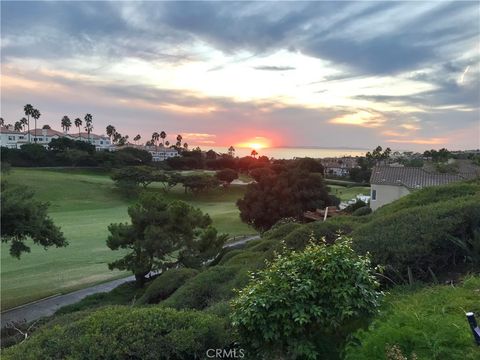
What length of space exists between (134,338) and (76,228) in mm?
39315

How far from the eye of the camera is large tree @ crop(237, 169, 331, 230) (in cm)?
3606

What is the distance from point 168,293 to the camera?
459 inches

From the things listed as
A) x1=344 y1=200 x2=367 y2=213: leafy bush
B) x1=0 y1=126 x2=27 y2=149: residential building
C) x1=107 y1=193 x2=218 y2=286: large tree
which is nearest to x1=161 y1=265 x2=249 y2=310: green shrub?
x1=107 y1=193 x2=218 y2=286: large tree

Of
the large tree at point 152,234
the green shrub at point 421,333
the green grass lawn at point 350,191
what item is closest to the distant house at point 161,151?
the green grass lawn at point 350,191

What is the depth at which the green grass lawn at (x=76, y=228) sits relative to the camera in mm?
22587

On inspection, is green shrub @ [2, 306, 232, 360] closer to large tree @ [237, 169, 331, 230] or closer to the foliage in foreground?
the foliage in foreground

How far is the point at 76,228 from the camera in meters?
41.0

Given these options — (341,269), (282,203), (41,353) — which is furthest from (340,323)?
(282,203)

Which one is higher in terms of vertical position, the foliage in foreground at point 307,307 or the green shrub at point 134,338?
the foliage in foreground at point 307,307

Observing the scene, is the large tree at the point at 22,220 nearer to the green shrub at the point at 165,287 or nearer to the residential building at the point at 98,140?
the green shrub at the point at 165,287

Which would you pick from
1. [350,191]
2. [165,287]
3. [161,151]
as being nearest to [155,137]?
[161,151]

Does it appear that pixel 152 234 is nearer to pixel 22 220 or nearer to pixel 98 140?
pixel 22 220

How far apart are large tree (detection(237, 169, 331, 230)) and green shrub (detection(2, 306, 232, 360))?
3102cm

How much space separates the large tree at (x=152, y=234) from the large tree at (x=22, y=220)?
2.70m
